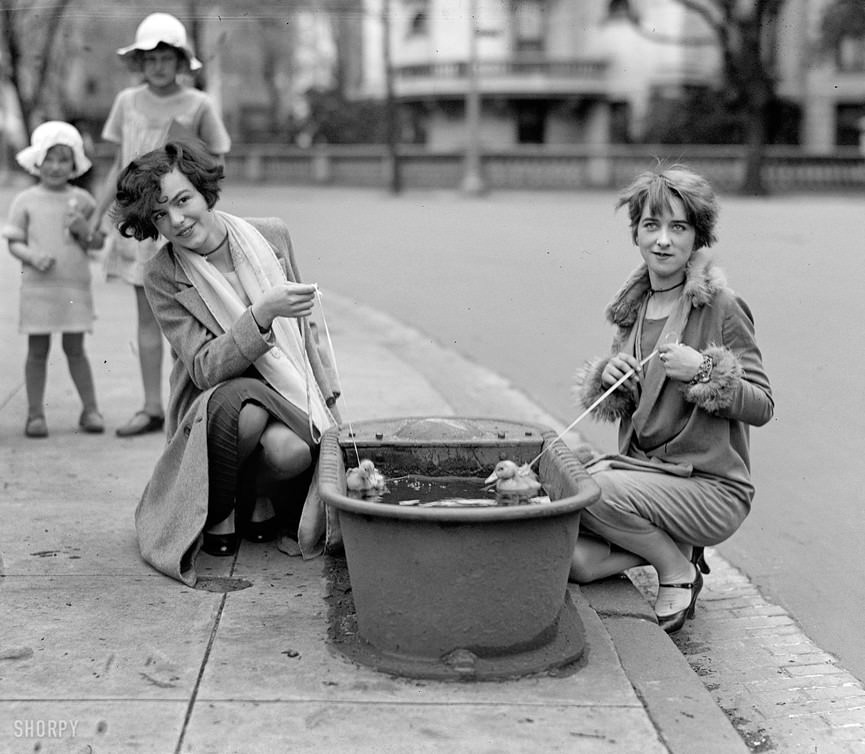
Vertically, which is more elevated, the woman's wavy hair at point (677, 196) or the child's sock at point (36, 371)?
the woman's wavy hair at point (677, 196)

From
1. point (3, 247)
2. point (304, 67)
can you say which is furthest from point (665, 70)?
point (3, 247)

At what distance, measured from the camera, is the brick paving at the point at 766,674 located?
3484 millimetres

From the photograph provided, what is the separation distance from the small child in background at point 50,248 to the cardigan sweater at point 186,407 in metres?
1.84

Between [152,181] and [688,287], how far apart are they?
5.62ft

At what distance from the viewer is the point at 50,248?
620cm

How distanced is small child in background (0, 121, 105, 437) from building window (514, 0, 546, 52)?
40.2 meters

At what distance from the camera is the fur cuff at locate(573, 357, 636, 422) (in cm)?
426

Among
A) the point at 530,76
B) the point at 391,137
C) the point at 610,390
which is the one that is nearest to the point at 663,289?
the point at 610,390

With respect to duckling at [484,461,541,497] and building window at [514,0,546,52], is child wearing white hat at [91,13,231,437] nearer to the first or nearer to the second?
duckling at [484,461,541,497]

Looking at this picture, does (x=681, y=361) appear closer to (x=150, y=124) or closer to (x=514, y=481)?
(x=514, y=481)

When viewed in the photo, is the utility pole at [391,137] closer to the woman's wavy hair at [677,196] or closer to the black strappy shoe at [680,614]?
the woman's wavy hair at [677,196]

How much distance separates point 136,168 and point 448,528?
1715mm

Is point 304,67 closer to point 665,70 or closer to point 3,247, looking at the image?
point 665,70

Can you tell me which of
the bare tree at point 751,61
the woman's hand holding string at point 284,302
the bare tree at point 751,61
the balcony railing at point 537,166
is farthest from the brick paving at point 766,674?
the bare tree at point 751,61
